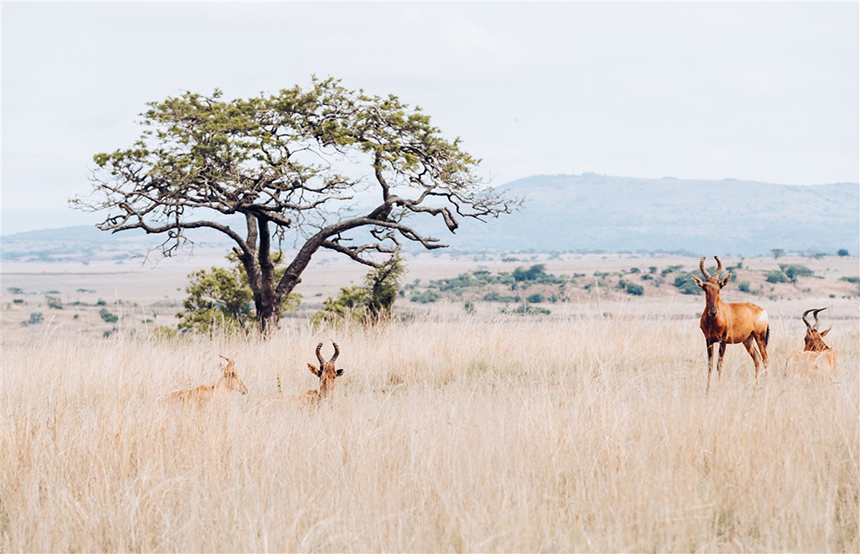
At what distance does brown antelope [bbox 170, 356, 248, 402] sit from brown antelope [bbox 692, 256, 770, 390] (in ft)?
15.7

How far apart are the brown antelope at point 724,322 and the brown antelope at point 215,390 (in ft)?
15.7

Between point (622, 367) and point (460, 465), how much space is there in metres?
5.92

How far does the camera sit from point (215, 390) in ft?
26.9

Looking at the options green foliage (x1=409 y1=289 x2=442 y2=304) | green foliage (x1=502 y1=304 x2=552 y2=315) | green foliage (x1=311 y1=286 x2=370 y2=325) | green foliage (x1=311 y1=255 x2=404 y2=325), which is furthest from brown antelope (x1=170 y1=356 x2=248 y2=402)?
green foliage (x1=409 y1=289 x2=442 y2=304)

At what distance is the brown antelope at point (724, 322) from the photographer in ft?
Answer: 28.6

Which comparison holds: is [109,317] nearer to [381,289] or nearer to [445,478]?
[381,289]

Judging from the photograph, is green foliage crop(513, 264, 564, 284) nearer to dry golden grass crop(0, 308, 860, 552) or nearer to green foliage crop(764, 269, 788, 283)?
green foliage crop(764, 269, 788, 283)

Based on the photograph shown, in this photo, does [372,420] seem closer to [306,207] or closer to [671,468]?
[671,468]

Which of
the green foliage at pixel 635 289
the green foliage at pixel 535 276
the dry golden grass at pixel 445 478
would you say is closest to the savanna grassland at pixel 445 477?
the dry golden grass at pixel 445 478

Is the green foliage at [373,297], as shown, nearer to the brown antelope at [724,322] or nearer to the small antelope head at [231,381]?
the small antelope head at [231,381]

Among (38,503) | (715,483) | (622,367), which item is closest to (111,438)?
(38,503)

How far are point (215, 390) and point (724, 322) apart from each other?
536cm

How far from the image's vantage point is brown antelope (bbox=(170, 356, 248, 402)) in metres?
7.67

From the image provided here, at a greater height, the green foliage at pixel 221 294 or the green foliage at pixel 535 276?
the green foliage at pixel 221 294
